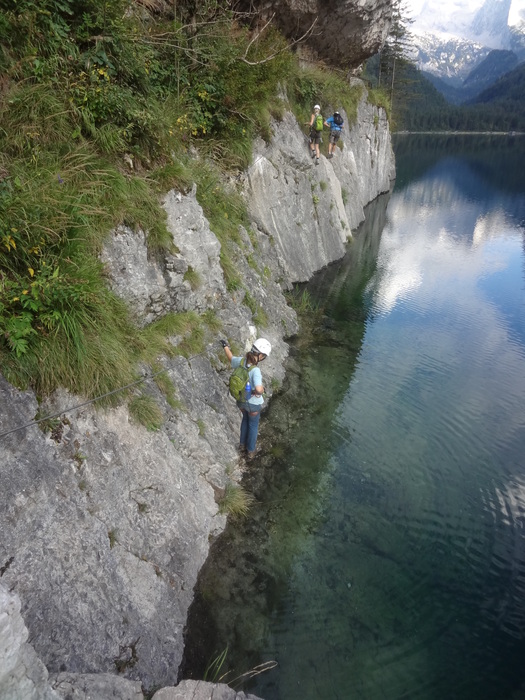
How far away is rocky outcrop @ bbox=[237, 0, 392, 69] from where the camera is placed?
→ 52.5ft

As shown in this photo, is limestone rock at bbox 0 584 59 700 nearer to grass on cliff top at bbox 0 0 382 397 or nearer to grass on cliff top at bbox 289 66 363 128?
grass on cliff top at bbox 0 0 382 397

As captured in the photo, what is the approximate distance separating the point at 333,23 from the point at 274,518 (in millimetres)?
22270

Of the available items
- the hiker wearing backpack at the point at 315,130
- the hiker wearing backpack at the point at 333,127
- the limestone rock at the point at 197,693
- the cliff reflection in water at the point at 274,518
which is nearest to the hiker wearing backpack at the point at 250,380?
the cliff reflection in water at the point at 274,518

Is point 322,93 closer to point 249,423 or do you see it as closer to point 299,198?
point 299,198

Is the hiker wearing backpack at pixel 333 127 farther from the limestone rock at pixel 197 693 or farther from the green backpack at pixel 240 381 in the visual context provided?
the limestone rock at pixel 197 693

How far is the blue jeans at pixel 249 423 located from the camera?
281 inches

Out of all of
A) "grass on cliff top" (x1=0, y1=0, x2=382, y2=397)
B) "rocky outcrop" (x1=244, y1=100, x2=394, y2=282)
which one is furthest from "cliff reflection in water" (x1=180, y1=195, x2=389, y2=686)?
"rocky outcrop" (x1=244, y1=100, x2=394, y2=282)

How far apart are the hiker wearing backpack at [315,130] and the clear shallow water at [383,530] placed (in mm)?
8548

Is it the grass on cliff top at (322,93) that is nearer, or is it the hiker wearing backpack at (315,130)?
the hiker wearing backpack at (315,130)

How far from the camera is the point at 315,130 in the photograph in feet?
59.1

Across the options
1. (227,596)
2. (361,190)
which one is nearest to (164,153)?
(227,596)

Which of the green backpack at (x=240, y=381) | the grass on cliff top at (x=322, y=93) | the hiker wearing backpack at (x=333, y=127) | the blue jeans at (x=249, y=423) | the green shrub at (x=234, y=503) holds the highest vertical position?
the grass on cliff top at (x=322, y=93)

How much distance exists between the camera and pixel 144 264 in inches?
270

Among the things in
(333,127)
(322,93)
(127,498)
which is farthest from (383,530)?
(322,93)
